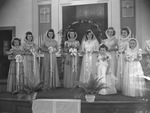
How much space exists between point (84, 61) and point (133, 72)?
4.04ft

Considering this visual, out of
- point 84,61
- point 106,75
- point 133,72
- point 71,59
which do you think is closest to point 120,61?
point 106,75

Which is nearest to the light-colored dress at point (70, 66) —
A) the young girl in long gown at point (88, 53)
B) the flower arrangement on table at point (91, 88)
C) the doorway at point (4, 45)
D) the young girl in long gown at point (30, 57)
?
the young girl in long gown at point (88, 53)

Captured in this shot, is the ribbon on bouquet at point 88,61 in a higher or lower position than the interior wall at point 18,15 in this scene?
lower

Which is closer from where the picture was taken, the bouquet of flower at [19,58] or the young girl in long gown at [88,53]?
the bouquet of flower at [19,58]

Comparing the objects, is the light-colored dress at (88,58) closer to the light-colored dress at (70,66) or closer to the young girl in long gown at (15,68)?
the light-colored dress at (70,66)

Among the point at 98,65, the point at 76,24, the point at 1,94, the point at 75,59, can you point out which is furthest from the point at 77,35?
the point at 1,94

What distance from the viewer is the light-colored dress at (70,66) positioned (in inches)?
179

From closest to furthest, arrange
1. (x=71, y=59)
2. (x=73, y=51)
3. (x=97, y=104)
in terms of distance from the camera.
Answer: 1. (x=97, y=104)
2. (x=73, y=51)
3. (x=71, y=59)

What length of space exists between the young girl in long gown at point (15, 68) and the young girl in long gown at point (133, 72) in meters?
2.03

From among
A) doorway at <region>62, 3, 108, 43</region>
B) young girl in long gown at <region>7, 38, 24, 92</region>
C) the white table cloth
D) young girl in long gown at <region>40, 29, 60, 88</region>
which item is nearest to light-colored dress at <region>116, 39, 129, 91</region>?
doorway at <region>62, 3, 108, 43</region>

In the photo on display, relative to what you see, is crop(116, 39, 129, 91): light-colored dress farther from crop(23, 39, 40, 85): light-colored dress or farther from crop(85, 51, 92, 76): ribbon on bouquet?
crop(23, 39, 40, 85): light-colored dress

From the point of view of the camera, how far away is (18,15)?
12.4ft

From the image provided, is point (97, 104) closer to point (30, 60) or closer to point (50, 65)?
point (50, 65)

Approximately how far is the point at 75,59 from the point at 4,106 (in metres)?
1.84
